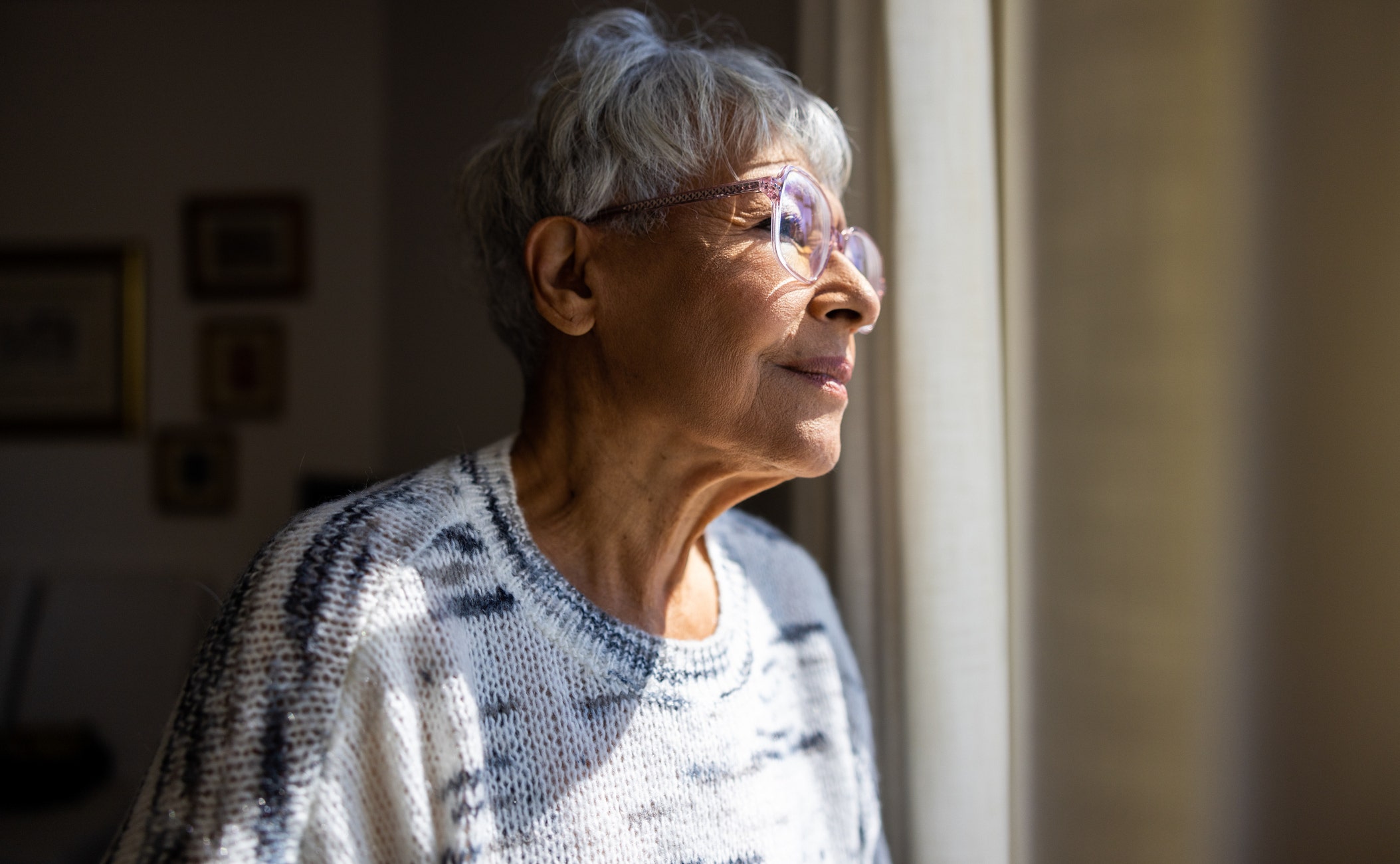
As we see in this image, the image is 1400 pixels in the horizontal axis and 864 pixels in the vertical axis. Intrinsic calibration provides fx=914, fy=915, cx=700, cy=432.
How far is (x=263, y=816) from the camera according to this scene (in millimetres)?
720

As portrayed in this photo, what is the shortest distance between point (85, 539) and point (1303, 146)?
143 inches

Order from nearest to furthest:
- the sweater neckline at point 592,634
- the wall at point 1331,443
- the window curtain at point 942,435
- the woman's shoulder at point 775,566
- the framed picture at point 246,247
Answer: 1. the wall at point 1331,443
2. the sweater neckline at point 592,634
3. the window curtain at point 942,435
4. the woman's shoulder at point 775,566
5. the framed picture at point 246,247

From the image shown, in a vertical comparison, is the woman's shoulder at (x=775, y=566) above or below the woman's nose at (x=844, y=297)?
below

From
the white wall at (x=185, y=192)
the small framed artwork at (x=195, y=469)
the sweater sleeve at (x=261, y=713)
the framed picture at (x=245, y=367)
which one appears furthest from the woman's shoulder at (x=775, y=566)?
the small framed artwork at (x=195, y=469)

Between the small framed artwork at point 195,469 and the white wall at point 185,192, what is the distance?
2.0 inches

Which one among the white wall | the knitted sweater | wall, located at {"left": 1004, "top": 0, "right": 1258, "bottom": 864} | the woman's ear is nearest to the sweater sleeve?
the knitted sweater

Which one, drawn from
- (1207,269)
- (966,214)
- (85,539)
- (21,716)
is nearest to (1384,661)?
(1207,269)

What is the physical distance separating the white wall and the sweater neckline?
2.27 meters

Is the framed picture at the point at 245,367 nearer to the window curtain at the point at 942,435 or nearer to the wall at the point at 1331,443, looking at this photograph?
the window curtain at the point at 942,435

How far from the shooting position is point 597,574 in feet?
3.28

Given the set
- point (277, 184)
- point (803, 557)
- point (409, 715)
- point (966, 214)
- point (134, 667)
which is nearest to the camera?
point (409, 715)

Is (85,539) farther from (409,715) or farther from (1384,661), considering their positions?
(1384,661)

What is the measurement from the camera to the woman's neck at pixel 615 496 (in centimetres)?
100

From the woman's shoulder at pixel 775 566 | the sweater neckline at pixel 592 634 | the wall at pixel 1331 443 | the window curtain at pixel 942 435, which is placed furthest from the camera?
the woman's shoulder at pixel 775 566
